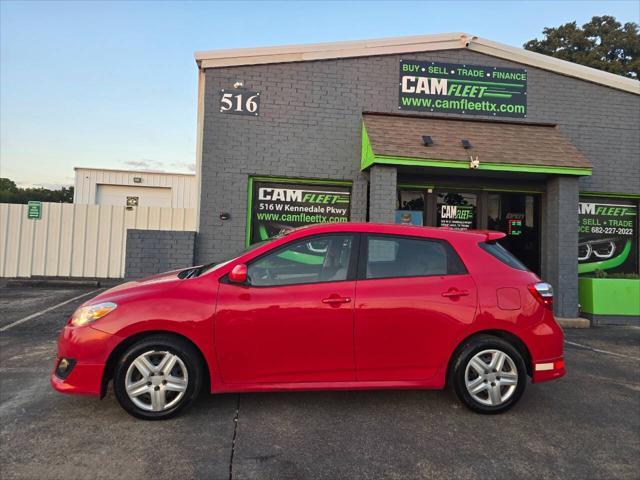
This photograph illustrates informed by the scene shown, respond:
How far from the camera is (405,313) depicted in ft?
12.3

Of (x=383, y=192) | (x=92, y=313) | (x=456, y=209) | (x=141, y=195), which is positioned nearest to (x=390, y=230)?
(x=92, y=313)

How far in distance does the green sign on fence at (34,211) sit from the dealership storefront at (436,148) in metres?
6.16

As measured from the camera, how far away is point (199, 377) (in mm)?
3561

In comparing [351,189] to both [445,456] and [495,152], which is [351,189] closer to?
[495,152]

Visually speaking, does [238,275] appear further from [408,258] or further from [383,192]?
[383,192]

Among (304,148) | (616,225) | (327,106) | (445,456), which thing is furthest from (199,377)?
(616,225)

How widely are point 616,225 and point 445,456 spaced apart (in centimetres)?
886

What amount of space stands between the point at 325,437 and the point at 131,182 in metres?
19.0

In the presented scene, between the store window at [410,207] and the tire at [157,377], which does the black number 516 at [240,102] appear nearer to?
the store window at [410,207]

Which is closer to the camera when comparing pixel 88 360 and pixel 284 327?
pixel 88 360

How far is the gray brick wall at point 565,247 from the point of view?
8391 mm

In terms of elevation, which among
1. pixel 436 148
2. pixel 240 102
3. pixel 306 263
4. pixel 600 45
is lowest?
pixel 306 263

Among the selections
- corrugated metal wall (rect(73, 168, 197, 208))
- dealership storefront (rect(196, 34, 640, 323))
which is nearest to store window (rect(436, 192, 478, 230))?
dealership storefront (rect(196, 34, 640, 323))

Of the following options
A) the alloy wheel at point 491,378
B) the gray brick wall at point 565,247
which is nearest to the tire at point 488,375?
the alloy wheel at point 491,378
